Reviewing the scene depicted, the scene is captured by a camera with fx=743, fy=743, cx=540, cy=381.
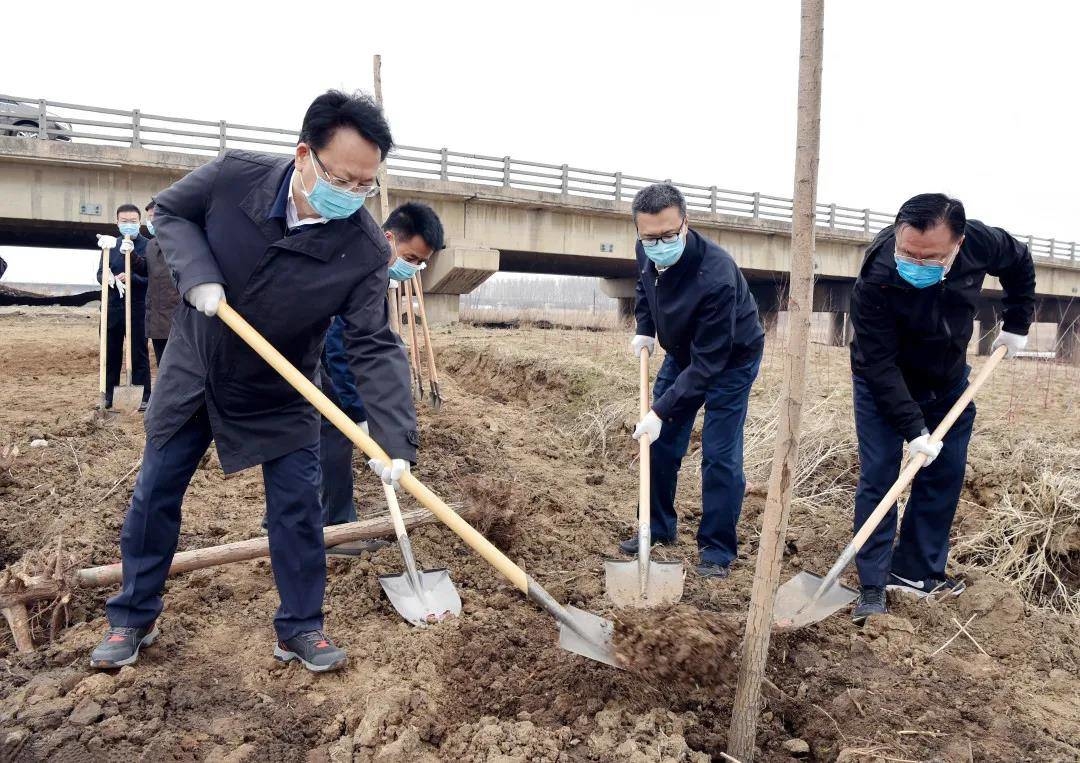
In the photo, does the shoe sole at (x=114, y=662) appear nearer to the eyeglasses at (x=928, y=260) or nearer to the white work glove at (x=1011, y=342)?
the eyeglasses at (x=928, y=260)

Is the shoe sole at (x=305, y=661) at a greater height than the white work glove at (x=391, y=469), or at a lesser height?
lesser

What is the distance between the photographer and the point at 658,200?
11.1 feet

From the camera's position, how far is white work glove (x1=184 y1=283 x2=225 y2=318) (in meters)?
2.27

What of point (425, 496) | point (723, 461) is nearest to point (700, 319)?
point (723, 461)

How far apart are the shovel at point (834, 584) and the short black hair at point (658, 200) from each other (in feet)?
4.78

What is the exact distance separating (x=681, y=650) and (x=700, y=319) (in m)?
1.64

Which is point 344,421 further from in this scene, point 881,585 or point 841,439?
point 841,439

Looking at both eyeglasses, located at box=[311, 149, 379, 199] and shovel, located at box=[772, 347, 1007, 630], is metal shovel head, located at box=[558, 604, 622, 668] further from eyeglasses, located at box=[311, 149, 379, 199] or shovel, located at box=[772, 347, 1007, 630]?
eyeglasses, located at box=[311, 149, 379, 199]

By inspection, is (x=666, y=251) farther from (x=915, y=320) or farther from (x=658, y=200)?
(x=915, y=320)

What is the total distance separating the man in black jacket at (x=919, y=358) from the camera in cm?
288

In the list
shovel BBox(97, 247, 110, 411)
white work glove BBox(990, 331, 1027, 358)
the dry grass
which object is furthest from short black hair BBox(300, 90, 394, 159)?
shovel BBox(97, 247, 110, 411)

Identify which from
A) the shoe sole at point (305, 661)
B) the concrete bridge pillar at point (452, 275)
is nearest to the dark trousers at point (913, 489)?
the shoe sole at point (305, 661)

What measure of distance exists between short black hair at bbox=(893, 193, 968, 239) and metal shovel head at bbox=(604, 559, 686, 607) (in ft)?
5.40

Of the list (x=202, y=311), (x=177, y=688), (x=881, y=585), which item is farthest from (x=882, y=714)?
(x=202, y=311)
